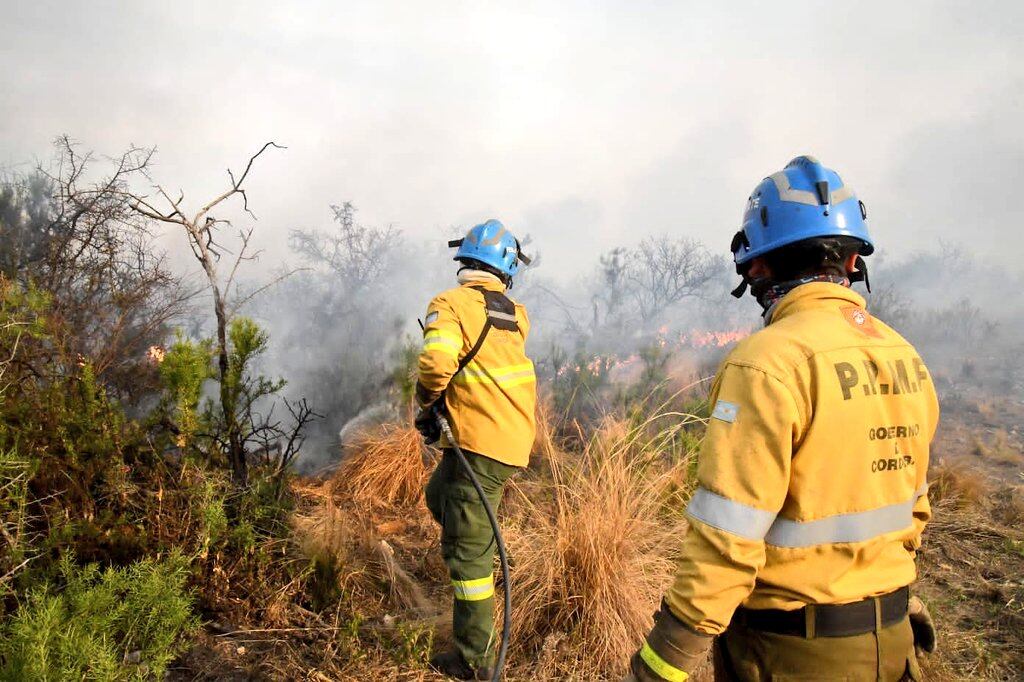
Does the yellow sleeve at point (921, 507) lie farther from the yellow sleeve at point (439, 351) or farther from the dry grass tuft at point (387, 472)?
the dry grass tuft at point (387, 472)

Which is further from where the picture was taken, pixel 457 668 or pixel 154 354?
pixel 154 354

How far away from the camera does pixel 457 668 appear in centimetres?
293

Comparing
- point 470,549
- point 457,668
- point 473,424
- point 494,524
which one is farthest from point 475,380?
point 457,668

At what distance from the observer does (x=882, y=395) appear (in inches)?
55.7

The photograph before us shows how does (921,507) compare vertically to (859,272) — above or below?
below

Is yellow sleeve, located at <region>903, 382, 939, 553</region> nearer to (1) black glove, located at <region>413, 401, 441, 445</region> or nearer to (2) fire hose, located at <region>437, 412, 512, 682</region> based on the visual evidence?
(2) fire hose, located at <region>437, 412, 512, 682</region>

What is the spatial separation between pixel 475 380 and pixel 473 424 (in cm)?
24

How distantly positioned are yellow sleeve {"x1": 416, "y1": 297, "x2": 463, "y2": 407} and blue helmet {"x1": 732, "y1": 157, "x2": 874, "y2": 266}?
1628mm

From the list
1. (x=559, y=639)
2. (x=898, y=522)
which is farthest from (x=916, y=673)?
(x=559, y=639)

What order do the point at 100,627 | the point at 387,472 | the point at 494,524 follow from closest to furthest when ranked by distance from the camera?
the point at 100,627 → the point at 494,524 → the point at 387,472

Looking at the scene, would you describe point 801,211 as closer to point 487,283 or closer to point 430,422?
point 487,283

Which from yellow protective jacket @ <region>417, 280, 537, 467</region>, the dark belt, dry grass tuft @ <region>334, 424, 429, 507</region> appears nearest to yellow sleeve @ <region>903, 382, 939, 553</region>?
the dark belt

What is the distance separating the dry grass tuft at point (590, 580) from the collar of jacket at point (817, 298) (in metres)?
2.03

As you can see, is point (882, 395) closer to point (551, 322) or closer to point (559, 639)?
point (559, 639)
